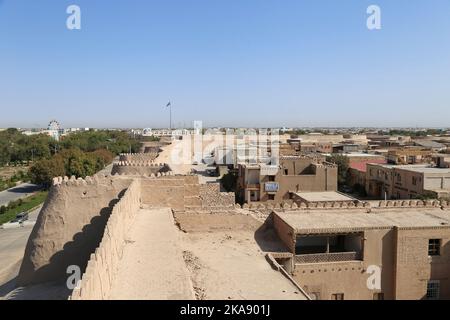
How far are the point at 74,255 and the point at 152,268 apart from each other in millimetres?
5901

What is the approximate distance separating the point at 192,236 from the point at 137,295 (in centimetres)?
774

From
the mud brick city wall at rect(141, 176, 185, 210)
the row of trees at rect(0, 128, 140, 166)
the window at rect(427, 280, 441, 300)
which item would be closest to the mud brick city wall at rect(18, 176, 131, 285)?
the mud brick city wall at rect(141, 176, 185, 210)

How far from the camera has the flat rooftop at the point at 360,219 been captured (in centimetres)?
1490

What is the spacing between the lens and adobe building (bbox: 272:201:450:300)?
48.2 feet

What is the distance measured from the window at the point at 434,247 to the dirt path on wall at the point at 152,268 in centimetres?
925

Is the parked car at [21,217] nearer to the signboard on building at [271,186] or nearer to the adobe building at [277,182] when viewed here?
the adobe building at [277,182]

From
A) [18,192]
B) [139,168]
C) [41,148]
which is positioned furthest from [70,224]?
[41,148]

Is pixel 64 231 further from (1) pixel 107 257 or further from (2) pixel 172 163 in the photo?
(2) pixel 172 163

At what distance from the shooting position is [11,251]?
84.5 ft

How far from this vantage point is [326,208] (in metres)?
17.6

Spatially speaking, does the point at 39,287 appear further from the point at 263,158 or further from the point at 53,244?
the point at 263,158

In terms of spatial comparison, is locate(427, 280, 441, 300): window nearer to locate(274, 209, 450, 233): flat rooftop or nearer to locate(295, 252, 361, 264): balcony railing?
locate(274, 209, 450, 233): flat rooftop
